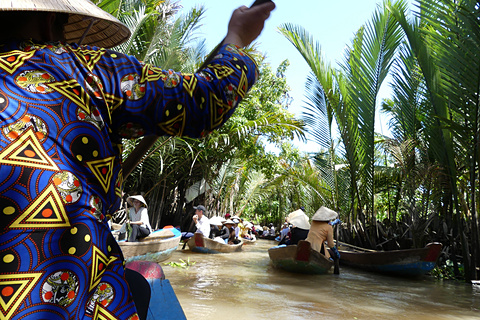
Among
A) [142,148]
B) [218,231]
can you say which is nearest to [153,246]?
[218,231]

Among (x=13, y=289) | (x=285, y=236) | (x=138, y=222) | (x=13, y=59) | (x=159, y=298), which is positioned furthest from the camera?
(x=285, y=236)

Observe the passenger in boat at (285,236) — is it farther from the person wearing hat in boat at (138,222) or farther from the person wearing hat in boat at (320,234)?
the person wearing hat in boat at (138,222)

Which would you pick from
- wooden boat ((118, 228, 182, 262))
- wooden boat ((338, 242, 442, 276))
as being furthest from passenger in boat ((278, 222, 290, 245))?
wooden boat ((118, 228, 182, 262))

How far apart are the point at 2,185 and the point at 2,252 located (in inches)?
4.6

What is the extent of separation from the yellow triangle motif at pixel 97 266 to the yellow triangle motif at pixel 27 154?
178 mm

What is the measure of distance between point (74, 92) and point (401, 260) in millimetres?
7831

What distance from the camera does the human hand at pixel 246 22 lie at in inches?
38.7

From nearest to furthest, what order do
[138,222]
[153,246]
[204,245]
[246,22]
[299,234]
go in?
Result: [246,22] → [153,246] → [138,222] → [299,234] → [204,245]

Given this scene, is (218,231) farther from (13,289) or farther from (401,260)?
(13,289)

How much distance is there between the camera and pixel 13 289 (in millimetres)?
655

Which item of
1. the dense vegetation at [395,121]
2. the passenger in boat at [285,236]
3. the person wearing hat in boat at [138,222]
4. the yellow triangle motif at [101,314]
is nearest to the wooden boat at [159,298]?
the yellow triangle motif at [101,314]

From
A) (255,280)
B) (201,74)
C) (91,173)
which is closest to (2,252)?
(91,173)

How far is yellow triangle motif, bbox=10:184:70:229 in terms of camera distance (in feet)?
2.24

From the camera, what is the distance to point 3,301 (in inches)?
25.4
